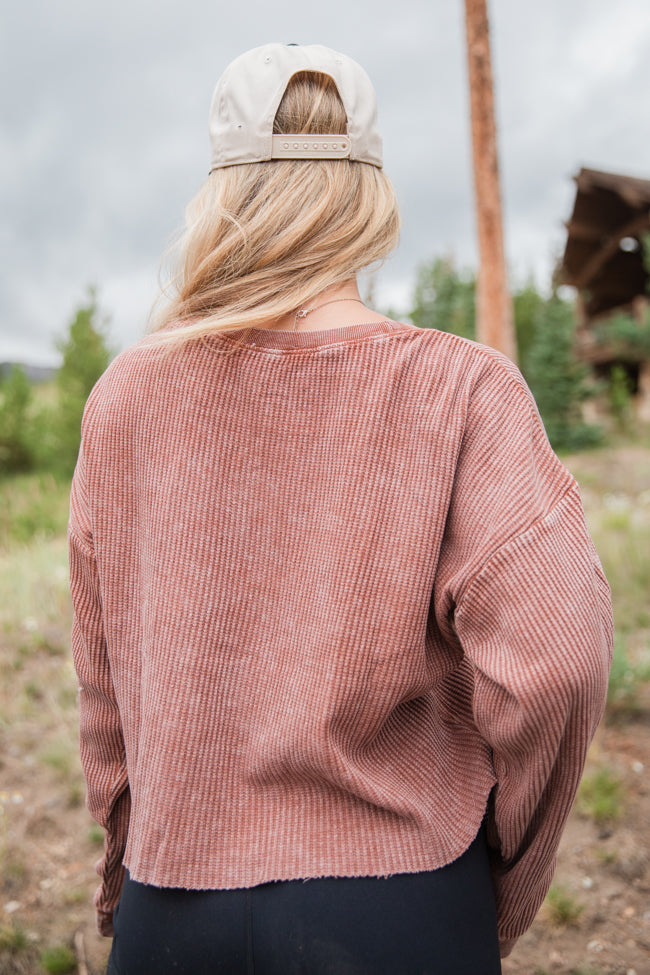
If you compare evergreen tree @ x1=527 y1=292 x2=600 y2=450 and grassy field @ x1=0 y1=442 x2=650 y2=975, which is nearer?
grassy field @ x1=0 y1=442 x2=650 y2=975

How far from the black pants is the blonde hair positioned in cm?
83

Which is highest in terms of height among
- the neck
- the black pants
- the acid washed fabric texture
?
the neck

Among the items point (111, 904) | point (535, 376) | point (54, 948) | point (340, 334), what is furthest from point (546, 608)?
point (535, 376)

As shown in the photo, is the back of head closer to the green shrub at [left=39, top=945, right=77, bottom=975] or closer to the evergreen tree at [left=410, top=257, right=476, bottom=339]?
the green shrub at [left=39, top=945, right=77, bottom=975]

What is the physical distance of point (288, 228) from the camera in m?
1.15

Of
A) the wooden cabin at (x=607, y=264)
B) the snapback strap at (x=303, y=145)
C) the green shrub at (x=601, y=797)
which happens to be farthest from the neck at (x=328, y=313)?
the wooden cabin at (x=607, y=264)

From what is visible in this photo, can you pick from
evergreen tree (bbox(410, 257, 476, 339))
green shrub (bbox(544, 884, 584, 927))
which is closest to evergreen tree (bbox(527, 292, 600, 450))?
evergreen tree (bbox(410, 257, 476, 339))

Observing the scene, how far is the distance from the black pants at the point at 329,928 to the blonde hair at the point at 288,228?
83cm

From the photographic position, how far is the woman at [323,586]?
1070mm

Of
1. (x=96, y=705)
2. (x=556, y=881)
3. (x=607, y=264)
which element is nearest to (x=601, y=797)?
(x=556, y=881)

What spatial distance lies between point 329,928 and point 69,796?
2763 millimetres

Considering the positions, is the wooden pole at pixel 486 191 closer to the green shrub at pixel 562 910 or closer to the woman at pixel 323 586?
the green shrub at pixel 562 910

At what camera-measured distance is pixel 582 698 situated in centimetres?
110

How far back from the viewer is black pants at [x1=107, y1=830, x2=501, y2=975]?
103cm
